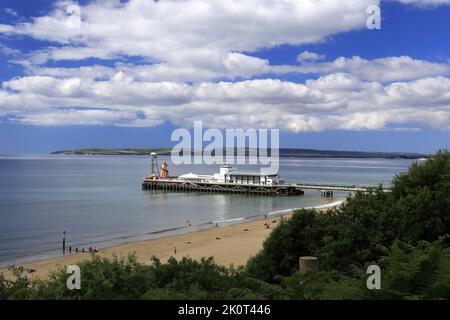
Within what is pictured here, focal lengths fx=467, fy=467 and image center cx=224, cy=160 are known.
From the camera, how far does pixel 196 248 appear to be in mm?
44219

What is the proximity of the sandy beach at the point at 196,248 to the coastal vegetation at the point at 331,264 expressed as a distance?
15.2 metres

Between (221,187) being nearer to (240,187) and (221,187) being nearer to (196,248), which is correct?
(240,187)

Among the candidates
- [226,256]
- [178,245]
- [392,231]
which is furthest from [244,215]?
[392,231]

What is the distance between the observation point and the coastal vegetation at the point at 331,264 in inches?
412

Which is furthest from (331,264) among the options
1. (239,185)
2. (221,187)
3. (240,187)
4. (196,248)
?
(221,187)

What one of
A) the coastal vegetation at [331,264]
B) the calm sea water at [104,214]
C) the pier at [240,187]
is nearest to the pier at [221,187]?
the pier at [240,187]

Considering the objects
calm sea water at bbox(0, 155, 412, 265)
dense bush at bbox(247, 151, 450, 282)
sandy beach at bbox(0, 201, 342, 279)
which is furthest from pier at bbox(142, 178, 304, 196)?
dense bush at bbox(247, 151, 450, 282)

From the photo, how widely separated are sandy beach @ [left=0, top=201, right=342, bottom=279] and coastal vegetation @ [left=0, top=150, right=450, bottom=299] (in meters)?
15.2

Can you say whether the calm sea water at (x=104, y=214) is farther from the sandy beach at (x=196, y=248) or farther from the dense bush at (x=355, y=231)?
the dense bush at (x=355, y=231)

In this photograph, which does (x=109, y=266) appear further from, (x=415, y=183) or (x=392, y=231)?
(x=415, y=183)

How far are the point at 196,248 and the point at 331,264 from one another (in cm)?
2673

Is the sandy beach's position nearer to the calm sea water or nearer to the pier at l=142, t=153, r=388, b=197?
the calm sea water

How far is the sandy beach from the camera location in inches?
1472
